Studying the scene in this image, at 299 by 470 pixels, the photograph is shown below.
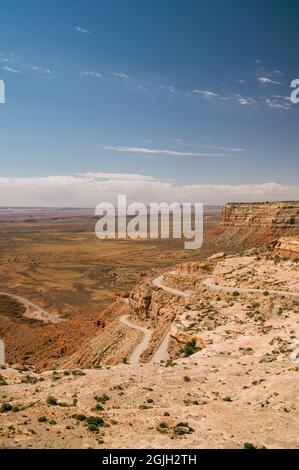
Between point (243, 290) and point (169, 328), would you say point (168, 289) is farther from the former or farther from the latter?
point (243, 290)

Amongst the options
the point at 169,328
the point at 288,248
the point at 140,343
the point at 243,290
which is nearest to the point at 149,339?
the point at 140,343

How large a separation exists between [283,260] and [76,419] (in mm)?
30821

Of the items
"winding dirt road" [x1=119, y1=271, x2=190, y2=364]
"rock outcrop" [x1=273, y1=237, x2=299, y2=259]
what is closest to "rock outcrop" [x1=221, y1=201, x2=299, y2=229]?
"rock outcrop" [x1=273, y1=237, x2=299, y2=259]

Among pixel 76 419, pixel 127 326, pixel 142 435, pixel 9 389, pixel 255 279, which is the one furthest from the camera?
pixel 127 326

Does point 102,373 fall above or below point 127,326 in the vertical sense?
above

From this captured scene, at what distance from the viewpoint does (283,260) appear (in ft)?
141

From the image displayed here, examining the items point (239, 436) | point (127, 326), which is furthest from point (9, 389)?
point (127, 326)

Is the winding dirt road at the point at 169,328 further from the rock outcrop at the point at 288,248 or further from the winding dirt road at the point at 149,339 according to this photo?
the rock outcrop at the point at 288,248

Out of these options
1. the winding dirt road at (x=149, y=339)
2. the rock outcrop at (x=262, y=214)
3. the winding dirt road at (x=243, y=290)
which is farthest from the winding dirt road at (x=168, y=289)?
the rock outcrop at (x=262, y=214)

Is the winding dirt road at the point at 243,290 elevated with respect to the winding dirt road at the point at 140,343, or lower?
elevated

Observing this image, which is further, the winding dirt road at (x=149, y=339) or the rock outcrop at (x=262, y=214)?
the rock outcrop at (x=262, y=214)

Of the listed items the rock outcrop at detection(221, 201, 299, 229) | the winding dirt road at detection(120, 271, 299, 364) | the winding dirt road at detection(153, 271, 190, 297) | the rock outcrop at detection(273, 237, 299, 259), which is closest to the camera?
the winding dirt road at detection(120, 271, 299, 364)

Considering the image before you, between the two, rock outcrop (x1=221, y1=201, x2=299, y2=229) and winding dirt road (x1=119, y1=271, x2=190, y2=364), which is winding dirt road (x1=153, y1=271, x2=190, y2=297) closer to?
winding dirt road (x1=119, y1=271, x2=190, y2=364)
